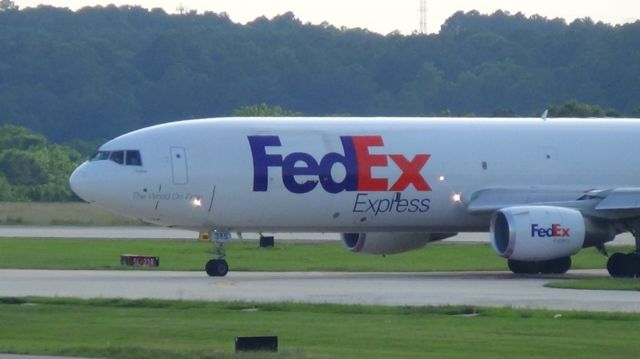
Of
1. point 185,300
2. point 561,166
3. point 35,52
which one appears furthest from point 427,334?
point 35,52

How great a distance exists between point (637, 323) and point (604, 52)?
119 metres

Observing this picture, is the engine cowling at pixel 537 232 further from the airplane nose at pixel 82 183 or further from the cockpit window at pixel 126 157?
the airplane nose at pixel 82 183

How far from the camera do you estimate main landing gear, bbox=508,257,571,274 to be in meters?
44.1


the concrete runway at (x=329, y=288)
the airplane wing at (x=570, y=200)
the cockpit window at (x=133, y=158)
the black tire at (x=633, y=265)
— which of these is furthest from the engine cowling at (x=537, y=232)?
the cockpit window at (x=133, y=158)

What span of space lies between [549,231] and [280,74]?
132399mm

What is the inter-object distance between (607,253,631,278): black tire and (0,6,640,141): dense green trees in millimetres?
107667

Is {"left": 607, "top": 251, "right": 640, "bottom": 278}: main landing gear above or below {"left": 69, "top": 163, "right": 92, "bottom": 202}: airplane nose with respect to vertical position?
below

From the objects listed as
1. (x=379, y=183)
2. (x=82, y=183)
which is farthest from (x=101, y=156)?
(x=379, y=183)

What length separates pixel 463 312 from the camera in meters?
29.9

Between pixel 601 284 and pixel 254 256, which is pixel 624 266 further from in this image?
pixel 254 256

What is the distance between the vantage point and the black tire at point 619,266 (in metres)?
42.0

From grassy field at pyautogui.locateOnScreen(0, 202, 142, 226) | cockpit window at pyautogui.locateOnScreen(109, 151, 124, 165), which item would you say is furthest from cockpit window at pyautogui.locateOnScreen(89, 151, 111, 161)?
grassy field at pyautogui.locateOnScreen(0, 202, 142, 226)

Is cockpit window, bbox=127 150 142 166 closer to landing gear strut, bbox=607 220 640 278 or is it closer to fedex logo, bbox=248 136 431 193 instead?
fedex logo, bbox=248 136 431 193

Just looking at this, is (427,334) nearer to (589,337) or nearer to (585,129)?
(589,337)
